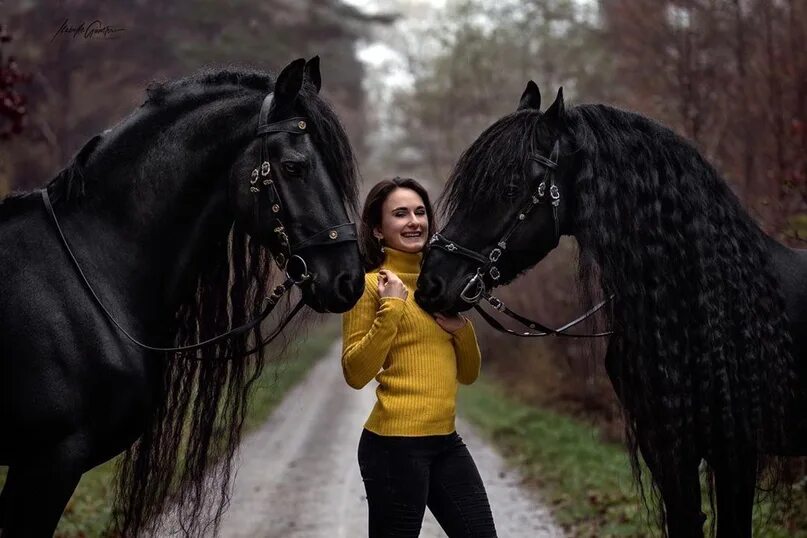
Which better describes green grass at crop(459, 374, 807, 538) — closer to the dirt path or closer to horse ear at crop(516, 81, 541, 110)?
the dirt path

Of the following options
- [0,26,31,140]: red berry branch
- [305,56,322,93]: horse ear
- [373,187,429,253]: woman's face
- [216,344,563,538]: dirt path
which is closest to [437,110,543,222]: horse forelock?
[373,187,429,253]: woman's face

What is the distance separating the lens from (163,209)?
3.35m

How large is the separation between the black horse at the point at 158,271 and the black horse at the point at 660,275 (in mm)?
591

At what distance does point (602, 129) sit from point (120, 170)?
1961mm

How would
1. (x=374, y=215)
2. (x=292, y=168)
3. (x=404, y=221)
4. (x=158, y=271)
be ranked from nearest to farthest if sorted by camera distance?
(x=292, y=168) < (x=158, y=271) < (x=404, y=221) < (x=374, y=215)

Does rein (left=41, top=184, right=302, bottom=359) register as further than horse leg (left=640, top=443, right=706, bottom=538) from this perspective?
No

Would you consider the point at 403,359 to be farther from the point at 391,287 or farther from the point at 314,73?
the point at 314,73

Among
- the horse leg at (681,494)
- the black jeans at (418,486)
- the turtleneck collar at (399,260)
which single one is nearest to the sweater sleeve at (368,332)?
the turtleneck collar at (399,260)

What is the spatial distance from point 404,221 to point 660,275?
1.07 m

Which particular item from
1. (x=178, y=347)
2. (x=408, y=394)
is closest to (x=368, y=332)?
(x=408, y=394)

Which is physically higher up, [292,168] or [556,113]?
[556,113]

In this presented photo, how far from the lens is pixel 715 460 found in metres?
3.46

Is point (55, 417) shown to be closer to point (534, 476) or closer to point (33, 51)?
point (534, 476)

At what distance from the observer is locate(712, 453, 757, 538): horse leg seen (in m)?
3.43
